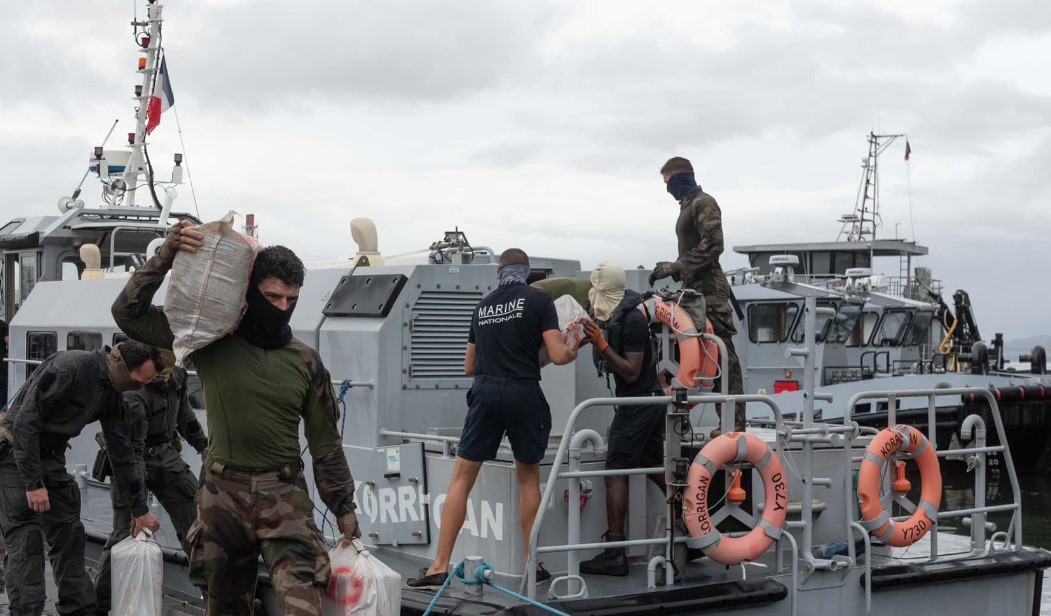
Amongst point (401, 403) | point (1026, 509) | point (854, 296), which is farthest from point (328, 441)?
point (854, 296)

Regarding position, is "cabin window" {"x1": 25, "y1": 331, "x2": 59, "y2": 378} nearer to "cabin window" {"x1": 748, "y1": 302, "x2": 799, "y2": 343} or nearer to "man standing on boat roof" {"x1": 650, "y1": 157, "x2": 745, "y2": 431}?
"man standing on boat roof" {"x1": 650, "y1": 157, "x2": 745, "y2": 431}

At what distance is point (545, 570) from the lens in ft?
18.7

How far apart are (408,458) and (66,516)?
1.79 metres

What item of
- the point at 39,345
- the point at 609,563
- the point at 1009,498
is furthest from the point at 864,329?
the point at 609,563

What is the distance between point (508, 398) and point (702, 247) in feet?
5.90

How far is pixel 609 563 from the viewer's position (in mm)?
5805

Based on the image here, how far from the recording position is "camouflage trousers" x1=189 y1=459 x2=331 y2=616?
14.0 ft

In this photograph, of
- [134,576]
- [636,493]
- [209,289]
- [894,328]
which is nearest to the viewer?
[209,289]

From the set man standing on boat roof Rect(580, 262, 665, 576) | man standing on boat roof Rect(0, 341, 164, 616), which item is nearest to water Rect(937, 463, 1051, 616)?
man standing on boat roof Rect(580, 262, 665, 576)

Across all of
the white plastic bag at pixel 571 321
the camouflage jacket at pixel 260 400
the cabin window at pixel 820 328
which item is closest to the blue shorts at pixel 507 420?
the white plastic bag at pixel 571 321

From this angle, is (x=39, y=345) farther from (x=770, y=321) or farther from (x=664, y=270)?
(x=770, y=321)

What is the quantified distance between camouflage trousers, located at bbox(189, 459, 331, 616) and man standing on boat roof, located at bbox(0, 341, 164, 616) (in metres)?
1.49

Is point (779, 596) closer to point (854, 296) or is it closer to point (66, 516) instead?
point (66, 516)

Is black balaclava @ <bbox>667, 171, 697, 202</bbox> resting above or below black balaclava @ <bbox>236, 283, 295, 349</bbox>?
above
